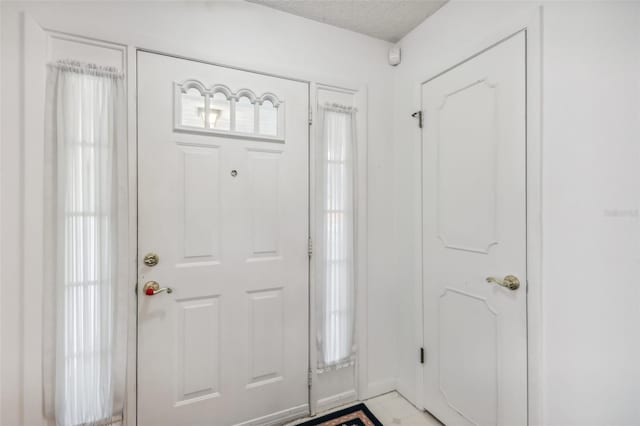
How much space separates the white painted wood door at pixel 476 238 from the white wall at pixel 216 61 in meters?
0.31

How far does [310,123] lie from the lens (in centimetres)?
188

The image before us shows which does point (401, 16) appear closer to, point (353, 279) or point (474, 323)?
point (353, 279)

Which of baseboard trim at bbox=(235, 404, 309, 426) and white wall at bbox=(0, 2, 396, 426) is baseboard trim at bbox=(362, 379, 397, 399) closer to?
white wall at bbox=(0, 2, 396, 426)

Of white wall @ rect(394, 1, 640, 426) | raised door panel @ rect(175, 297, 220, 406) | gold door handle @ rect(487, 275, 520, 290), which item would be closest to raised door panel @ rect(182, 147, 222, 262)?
raised door panel @ rect(175, 297, 220, 406)

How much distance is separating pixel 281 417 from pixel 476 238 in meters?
1.54

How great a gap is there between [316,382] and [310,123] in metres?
1.63

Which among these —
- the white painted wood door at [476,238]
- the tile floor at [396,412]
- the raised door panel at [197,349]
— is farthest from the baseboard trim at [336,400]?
the raised door panel at [197,349]

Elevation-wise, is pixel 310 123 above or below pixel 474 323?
above

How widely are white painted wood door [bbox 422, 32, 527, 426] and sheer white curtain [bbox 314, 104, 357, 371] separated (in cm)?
48

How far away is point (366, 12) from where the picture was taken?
1.83m

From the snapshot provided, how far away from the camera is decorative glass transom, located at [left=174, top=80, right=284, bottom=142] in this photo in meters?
1.60
